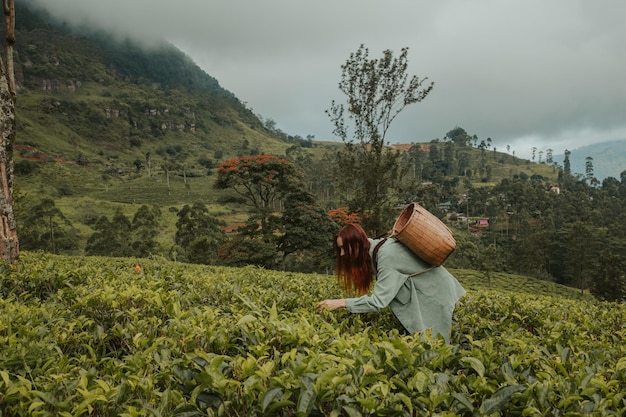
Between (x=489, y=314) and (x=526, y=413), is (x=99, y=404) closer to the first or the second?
(x=526, y=413)

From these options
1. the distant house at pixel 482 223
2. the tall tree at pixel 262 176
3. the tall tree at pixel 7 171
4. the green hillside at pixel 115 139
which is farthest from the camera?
the distant house at pixel 482 223

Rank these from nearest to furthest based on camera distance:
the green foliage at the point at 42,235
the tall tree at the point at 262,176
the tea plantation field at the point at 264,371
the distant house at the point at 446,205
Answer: the tea plantation field at the point at 264,371
the tall tree at the point at 262,176
the green foliage at the point at 42,235
the distant house at the point at 446,205

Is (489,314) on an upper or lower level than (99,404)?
lower

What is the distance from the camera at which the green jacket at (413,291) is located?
2656 mm

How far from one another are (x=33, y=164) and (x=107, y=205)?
20.3 m

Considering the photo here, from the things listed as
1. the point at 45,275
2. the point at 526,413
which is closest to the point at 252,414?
the point at 526,413

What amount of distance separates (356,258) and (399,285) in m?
0.40

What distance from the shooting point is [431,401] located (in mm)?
1444

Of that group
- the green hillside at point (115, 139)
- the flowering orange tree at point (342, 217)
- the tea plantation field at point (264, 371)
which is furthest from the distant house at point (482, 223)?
the tea plantation field at point (264, 371)

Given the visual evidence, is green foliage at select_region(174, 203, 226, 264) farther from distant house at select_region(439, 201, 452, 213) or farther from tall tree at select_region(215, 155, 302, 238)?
distant house at select_region(439, 201, 452, 213)

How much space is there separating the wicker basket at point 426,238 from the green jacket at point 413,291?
0.08 m

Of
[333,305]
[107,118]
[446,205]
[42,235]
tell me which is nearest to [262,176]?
[333,305]

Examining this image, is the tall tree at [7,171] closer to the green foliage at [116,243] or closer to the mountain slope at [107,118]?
the green foliage at [116,243]

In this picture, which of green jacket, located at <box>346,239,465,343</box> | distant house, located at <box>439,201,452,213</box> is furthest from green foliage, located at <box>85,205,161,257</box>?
distant house, located at <box>439,201,452,213</box>
